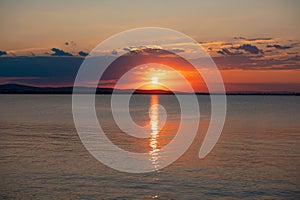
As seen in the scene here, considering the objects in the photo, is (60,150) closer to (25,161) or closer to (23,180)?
(25,161)

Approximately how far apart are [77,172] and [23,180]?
3.23 metres

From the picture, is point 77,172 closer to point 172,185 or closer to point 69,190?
point 69,190

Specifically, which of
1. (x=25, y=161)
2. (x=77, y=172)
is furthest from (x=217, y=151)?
(x=25, y=161)

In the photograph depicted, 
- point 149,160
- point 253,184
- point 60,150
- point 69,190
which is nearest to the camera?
point 69,190

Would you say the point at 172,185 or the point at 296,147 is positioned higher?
the point at 296,147

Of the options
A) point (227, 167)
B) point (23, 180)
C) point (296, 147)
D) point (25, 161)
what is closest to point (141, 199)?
point (23, 180)

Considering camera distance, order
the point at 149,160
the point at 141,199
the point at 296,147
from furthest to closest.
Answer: the point at 296,147 → the point at 149,160 → the point at 141,199

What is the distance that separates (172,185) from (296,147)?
55.6 ft

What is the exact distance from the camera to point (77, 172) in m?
23.3

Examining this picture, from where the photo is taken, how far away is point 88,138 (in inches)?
1558

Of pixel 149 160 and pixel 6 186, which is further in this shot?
pixel 149 160

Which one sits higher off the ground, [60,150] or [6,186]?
[60,150]

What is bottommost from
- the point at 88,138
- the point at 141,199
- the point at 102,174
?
the point at 141,199

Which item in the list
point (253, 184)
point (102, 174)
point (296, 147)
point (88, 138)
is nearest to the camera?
point (253, 184)
